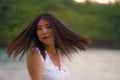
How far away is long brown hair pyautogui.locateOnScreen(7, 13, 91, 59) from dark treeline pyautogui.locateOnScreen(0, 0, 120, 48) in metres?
46.4

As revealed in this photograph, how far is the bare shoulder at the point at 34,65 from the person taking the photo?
2.59 m

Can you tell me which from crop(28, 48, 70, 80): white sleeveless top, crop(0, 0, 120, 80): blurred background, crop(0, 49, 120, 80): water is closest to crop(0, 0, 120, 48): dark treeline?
crop(0, 0, 120, 80): blurred background

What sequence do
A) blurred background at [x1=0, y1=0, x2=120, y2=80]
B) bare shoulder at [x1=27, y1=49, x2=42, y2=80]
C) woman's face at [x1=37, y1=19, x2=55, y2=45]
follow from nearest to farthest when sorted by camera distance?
bare shoulder at [x1=27, y1=49, x2=42, y2=80]
woman's face at [x1=37, y1=19, x2=55, y2=45]
blurred background at [x1=0, y1=0, x2=120, y2=80]

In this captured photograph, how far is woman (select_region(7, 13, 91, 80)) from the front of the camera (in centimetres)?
262

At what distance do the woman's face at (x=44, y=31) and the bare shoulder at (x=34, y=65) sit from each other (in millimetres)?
117

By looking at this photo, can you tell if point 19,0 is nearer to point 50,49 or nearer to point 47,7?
point 47,7

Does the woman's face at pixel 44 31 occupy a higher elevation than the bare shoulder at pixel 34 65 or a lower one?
higher

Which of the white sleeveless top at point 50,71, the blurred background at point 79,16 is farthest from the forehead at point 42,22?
the blurred background at point 79,16

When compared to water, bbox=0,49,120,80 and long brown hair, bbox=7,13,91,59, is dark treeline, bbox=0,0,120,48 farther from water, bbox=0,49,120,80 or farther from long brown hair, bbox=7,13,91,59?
long brown hair, bbox=7,13,91,59

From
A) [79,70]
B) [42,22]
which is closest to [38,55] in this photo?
[42,22]

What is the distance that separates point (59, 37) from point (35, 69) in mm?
344

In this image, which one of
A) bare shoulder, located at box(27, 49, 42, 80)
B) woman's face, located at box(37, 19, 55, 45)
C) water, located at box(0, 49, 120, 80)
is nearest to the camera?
bare shoulder, located at box(27, 49, 42, 80)

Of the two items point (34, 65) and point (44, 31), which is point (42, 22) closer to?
point (44, 31)

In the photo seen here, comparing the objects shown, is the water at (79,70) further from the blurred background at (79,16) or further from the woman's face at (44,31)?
the blurred background at (79,16)
